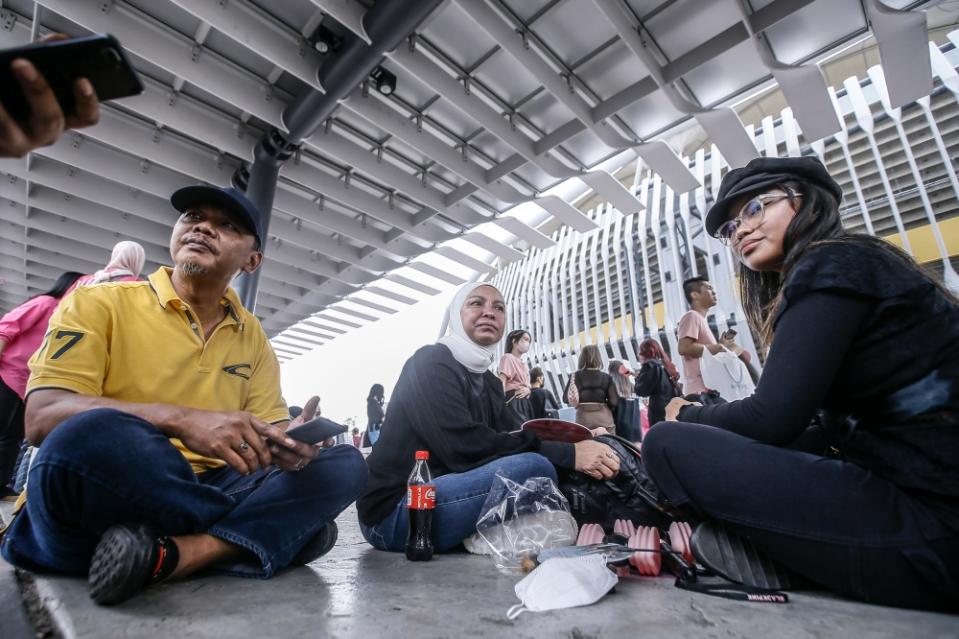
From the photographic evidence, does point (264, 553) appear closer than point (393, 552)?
Yes

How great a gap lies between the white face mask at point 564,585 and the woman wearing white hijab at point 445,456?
0.52m

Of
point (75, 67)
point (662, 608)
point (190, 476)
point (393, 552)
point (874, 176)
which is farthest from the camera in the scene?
point (874, 176)

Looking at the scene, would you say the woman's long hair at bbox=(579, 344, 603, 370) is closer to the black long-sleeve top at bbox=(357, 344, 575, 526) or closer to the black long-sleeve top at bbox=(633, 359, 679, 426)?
the black long-sleeve top at bbox=(633, 359, 679, 426)

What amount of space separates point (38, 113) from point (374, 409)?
8.78 meters

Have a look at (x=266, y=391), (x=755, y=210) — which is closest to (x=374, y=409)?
(x=266, y=391)

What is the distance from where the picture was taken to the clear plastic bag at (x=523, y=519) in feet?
5.39

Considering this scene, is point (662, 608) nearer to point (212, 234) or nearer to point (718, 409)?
point (718, 409)

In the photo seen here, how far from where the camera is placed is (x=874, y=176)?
11281 mm

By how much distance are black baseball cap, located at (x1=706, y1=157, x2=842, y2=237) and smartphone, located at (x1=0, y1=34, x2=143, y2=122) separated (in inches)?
58.4

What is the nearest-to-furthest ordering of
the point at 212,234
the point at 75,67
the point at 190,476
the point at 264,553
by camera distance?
the point at 75,67 < the point at 190,476 < the point at 264,553 < the point at 212,234

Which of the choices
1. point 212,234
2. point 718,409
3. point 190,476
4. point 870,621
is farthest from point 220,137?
point 870,621

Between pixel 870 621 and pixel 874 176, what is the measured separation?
14.5 m

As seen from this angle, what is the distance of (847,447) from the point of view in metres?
1.13

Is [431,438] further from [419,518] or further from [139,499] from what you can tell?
[139,499]
